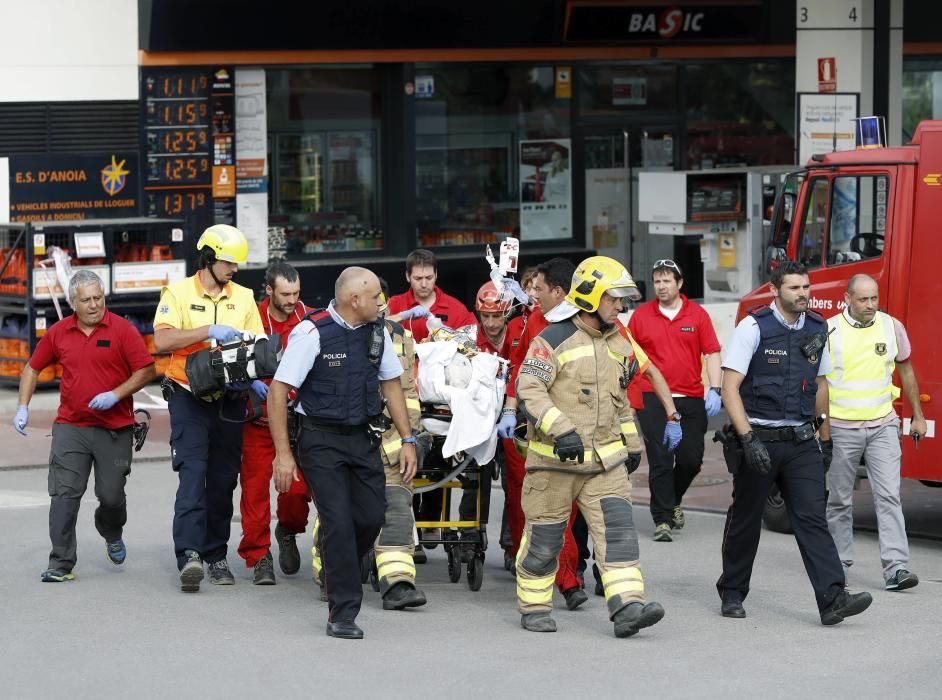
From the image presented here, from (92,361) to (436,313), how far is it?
2.38m

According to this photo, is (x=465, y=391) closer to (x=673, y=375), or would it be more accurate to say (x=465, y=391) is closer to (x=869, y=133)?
(x=673, y=375)

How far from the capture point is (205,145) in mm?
19297

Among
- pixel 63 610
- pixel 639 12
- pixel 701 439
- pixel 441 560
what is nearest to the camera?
pixel 63 610

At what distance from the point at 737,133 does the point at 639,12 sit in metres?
2.56

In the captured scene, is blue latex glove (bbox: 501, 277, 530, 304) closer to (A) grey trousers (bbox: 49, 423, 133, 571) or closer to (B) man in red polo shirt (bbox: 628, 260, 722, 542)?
(B) man in red polo shirt (bbox: 628, 260, 722, 542)

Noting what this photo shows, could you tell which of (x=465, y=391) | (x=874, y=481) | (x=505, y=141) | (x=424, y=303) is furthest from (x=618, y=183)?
(x=465, y=391)

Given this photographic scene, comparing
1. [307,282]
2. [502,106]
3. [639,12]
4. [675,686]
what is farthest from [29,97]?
[675,686]

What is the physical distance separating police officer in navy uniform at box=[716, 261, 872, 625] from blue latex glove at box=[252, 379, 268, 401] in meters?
2.66

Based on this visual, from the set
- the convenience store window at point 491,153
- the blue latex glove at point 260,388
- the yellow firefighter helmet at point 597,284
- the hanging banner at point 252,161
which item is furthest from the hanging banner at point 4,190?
the yellow firefighter helmet at point 597,284

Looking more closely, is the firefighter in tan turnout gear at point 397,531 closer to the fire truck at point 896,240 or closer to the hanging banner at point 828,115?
the fire truck at point 896,240

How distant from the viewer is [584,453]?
8.54 meters

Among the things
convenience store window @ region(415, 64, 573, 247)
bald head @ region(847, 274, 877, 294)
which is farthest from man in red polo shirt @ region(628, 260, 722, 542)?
convenience store window @ region(415, 64, 573, 247)

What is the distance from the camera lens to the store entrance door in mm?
21938

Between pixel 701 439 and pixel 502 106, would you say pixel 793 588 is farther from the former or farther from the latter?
pixel 502 106
